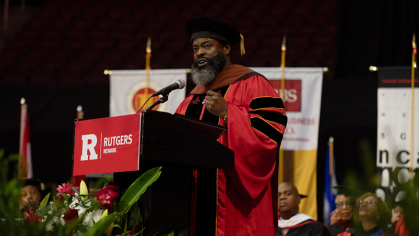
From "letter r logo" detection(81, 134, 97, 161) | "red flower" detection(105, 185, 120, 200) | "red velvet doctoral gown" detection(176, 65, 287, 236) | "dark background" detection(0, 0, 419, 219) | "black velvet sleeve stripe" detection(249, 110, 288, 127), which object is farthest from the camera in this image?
"dark background" detection(0, 0, 419, 219)

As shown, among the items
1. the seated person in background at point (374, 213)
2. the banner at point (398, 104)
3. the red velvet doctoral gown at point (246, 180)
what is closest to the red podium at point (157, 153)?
the red velvet doctoral gown at point (246, 180)

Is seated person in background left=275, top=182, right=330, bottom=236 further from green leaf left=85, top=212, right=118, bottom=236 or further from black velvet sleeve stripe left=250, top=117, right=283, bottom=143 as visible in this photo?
green leaf left=85, top=212, right=118, bottom=236

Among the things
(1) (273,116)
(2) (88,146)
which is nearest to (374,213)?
(2) (88,146)

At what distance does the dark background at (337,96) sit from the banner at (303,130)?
57 cm

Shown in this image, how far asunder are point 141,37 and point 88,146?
7581mm

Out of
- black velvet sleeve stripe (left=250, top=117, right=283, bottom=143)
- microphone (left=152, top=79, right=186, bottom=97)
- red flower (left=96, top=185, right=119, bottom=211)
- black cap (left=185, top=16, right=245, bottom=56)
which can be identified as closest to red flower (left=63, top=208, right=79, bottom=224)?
red flower (left=96, top=185, right=119, bottom=211)

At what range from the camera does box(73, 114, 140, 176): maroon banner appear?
1916 millimetres

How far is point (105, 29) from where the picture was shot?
9859 millimetres

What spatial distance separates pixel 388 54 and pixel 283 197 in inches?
147

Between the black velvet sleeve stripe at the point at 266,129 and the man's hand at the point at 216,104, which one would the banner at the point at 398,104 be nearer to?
the black velvet sleeve stripe at the point at 266,129

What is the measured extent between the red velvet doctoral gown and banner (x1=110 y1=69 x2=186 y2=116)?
13.5 feet

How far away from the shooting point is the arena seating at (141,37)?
8.70 meters

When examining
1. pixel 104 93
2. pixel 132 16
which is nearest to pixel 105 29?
pixel 132 16

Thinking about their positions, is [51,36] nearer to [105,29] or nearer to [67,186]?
[105,29]
